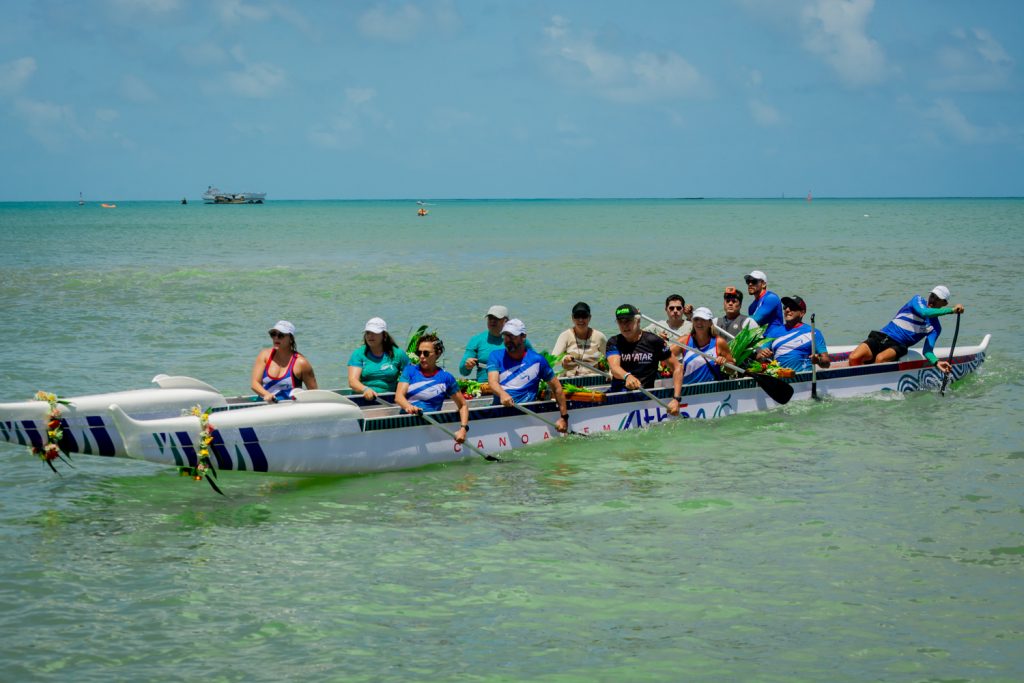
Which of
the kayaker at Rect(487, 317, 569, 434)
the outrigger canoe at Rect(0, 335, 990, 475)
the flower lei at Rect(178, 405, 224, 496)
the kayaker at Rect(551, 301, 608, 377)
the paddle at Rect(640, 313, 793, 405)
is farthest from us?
the paddle at Rect(640, 313, 793, 405)

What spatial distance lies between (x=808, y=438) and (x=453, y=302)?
1909 centimetres

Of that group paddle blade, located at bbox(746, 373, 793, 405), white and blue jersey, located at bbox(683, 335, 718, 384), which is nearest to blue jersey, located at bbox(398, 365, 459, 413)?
white and blue jersey, located at bbox(683, 335, 718, 384)

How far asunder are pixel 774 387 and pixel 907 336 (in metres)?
3.29

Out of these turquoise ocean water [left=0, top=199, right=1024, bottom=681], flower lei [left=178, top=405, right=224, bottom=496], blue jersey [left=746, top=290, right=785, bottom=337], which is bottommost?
turquoise ocean water [left=0, top=199, right=1024, bottom=681]

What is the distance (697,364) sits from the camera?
51.7 feet

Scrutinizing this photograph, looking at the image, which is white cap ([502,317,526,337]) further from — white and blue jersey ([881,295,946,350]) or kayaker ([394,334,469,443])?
white and blue jersey ([881,295,946,350])

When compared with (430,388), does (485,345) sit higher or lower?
higher

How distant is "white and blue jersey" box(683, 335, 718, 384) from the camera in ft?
51.6

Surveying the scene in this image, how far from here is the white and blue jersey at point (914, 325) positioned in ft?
57.6

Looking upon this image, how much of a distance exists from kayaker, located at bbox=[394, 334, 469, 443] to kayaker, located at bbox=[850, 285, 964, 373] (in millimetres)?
8412

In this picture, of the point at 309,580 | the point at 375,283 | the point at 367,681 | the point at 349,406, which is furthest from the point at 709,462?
the point at 375,283

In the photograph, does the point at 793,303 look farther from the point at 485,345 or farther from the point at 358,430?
the point at 358,430

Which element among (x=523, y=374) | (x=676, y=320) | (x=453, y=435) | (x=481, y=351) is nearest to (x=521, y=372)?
(x=523, y=374)

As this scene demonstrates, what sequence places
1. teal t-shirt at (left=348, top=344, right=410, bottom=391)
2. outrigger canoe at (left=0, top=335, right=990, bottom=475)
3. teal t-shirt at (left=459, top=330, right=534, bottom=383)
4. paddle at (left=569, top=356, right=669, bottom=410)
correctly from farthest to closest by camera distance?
teal t-shirt at (left=459, top=330, right=534, bottom=383), paddle at (left=569, top=356, right=669, bottom=410), teal t-shirt at (left=348, top=344, right=410, bottom=391), outrigger canoe at (left=0, top=335, right=990, bottom=475)
